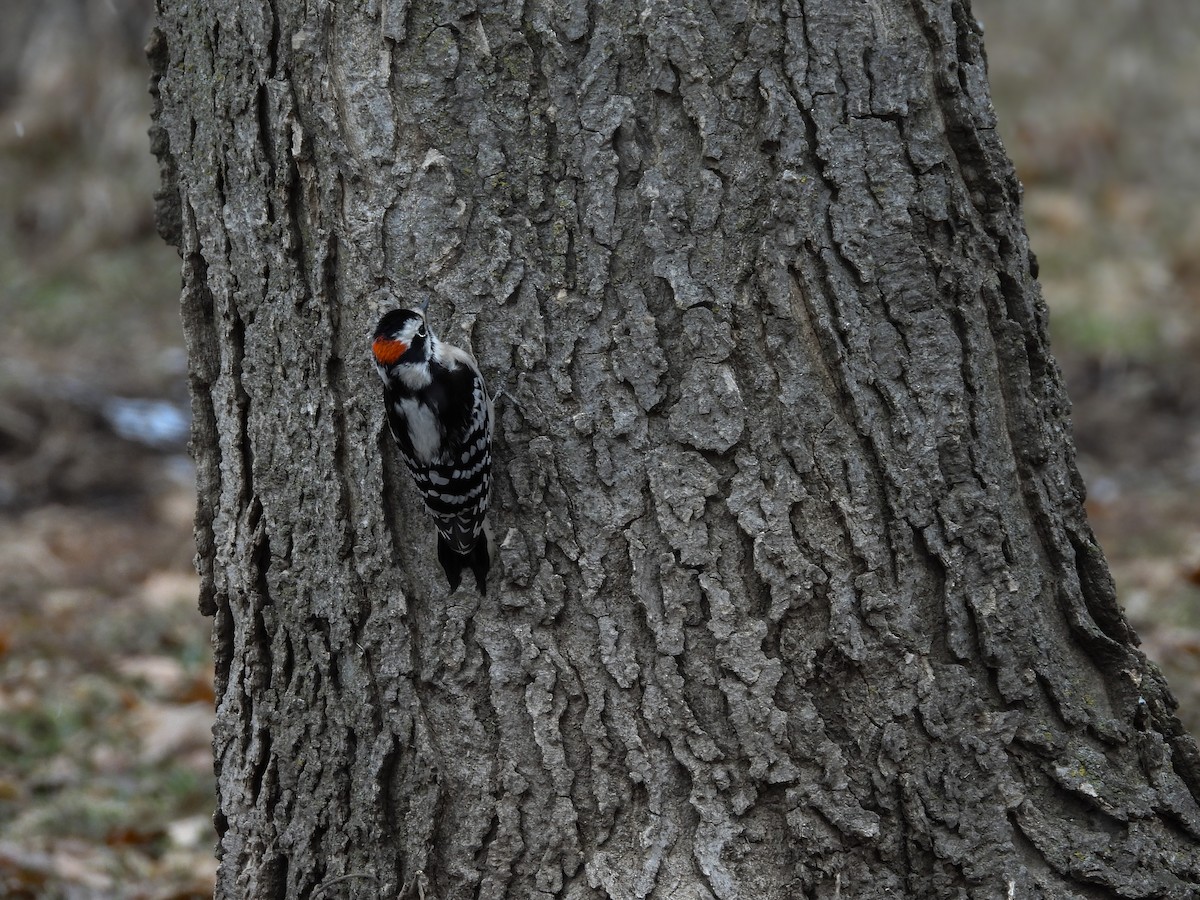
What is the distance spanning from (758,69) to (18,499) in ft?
17.8

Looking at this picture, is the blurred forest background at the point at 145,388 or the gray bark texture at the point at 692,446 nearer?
the gray bark texture at the point at 692,446

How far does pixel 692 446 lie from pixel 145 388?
5.99 m

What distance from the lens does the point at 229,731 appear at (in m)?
2.60

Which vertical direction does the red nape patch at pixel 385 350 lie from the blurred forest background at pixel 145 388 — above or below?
below

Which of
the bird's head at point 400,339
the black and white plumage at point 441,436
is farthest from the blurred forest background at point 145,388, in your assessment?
the bird's head at point 400,339

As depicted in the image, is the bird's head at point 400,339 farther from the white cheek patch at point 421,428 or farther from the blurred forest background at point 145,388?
the blurred forest background at point 145,388

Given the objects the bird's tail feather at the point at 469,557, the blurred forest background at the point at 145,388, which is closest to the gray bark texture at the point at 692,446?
the bird's tail feather at the point at 469,557

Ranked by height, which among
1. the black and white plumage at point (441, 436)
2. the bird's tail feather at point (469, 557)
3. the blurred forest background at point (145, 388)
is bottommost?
the bird's tail feather at point (469, 557)

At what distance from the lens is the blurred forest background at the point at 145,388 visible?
4.08m

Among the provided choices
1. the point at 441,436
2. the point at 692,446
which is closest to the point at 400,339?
the point at 441,436

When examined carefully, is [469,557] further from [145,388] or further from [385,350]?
[145,388]

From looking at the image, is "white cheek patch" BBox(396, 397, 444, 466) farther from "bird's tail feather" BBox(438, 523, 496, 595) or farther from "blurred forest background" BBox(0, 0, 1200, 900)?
"blurred forest background" BBox(0, 0, 1200, 900)

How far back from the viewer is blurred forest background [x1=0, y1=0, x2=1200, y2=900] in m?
4.08

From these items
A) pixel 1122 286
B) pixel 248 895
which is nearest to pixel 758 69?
pixel 248 895
